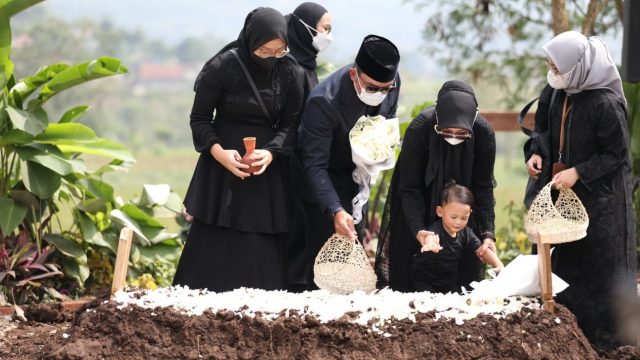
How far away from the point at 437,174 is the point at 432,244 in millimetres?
391

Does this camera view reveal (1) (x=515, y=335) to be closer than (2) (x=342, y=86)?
Yes

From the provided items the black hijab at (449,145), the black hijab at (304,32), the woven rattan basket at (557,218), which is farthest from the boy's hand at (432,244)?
the black hijab at (304,32)

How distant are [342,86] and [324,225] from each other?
0.76 m

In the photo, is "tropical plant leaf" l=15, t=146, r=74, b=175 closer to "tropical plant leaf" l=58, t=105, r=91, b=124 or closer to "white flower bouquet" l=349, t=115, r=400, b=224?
"tropical plant leaf" l=58, t=105, r=91, b=124

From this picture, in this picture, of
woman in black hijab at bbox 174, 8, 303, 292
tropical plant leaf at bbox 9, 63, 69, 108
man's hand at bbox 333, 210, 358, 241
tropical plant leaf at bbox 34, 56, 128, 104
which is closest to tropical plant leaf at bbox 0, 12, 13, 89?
tropical plant leaf at bbox 9, 63, 69, 108

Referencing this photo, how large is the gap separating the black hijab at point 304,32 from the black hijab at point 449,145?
117 centimetres

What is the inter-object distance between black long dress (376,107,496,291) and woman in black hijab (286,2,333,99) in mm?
1041

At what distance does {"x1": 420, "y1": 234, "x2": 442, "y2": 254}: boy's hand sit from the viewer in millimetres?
4758

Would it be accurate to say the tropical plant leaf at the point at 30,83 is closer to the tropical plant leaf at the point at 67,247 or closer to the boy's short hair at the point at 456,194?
the tropical plant leaf at the point at 67,247

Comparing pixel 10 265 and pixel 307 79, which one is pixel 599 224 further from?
pixel 10 265

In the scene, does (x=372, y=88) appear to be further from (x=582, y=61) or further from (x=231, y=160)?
(x=582, y=61)

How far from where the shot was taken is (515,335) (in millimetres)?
4270

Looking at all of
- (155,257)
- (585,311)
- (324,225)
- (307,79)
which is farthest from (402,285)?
(155,257)

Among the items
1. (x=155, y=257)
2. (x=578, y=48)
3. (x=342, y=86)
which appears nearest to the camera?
(x=578, y=48)
